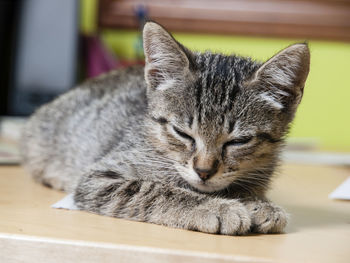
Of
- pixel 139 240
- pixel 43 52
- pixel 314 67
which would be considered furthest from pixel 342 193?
pixel 43 52

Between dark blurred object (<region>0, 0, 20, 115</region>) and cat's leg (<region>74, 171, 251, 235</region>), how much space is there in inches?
65.2

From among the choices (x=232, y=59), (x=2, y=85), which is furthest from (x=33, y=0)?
(x=232, y=59)

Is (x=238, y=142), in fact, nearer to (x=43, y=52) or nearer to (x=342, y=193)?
(x=342, y=193)

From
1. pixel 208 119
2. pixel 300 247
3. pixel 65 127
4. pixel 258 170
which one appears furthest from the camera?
pixel 65 127

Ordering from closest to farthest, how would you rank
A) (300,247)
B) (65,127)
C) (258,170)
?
(300,247), (258,170), (65,127)

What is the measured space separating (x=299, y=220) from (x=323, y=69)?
184 centimetres

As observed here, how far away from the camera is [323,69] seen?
2891 millimetres

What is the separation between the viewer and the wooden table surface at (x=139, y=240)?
0.88 metres

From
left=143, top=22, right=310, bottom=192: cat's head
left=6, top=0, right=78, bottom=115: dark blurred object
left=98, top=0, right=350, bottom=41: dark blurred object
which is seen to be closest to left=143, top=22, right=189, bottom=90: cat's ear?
left=143, top=22, right=310, bottom=192: cat's head

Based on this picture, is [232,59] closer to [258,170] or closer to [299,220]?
[258,170]

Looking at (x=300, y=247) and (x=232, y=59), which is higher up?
(x=232, y=59)

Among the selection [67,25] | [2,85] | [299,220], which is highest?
[67,25]

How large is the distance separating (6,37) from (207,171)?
1.96 meters

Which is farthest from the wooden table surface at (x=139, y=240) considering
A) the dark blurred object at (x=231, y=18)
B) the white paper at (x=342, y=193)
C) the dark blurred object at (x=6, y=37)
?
the dark blurred object at (x=231, y=18)
